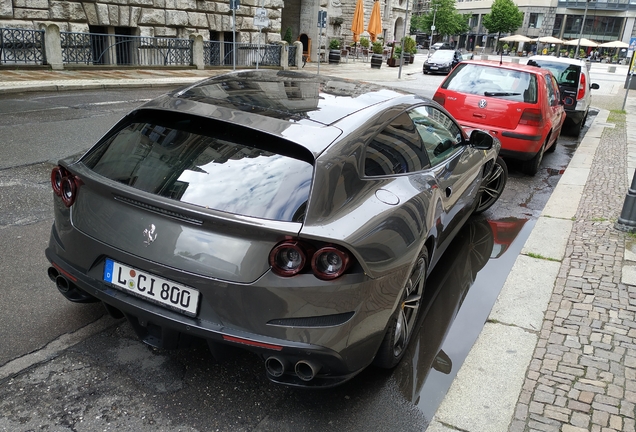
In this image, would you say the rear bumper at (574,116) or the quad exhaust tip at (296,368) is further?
the rear bumper at (574,116)

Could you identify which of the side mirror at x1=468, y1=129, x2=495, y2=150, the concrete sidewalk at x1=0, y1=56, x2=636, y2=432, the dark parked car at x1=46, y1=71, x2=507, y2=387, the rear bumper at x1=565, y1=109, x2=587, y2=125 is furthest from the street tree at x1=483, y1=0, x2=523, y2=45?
the dark parked car at x1=46, y1=71, x2=507, y2=387

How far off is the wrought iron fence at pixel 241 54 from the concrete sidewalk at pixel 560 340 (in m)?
20.4

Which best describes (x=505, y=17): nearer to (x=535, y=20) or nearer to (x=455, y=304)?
(x=535, y=20)

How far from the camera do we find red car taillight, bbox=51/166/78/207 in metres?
3.04

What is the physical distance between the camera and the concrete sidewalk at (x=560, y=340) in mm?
3010

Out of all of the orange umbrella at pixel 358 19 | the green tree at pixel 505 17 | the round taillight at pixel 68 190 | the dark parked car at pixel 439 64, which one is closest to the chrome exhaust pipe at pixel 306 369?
the round taillight at pixel 68 190

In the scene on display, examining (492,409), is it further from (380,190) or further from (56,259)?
(56,259)

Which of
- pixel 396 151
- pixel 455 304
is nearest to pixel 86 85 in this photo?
pixel 455 304

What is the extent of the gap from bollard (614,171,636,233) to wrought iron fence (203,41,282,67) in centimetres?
2069

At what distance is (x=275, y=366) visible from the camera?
2.69 m

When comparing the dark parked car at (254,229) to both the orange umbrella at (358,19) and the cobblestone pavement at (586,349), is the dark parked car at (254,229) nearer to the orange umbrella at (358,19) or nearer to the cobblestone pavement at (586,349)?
the cobblestone pavement at (586,349)

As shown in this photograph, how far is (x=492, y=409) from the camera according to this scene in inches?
120

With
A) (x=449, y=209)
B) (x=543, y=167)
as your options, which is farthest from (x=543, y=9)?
(x=449, y=209)

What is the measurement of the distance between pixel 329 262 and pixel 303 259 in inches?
5.2
